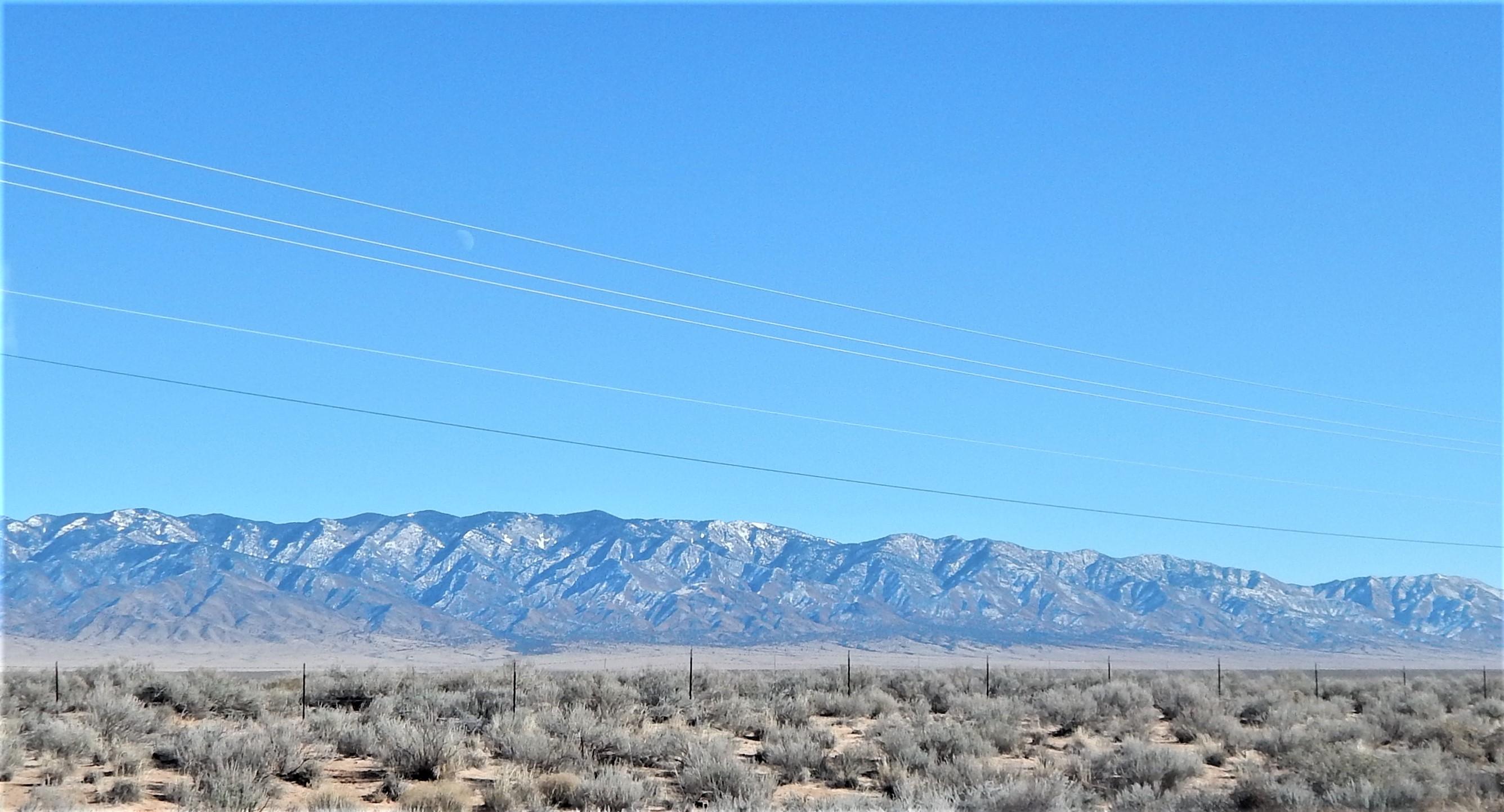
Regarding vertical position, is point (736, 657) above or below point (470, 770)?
below

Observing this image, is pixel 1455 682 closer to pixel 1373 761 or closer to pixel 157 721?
pixel 1373 761

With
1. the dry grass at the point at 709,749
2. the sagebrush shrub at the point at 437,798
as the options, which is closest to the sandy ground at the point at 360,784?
the dry grass at the point at 709,749

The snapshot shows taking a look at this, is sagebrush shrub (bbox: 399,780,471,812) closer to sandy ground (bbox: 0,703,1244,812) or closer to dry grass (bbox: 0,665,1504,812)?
dry grass (bbox: 0,665,1504,812)

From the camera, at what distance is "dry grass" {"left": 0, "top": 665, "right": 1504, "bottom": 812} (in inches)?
892

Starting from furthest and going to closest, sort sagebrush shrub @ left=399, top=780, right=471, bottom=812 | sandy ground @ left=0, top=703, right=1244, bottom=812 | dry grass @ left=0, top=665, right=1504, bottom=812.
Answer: sandy ground @ left=0, top=703, right=1244, bottom=812 → dry grass @ left=0, top=665, right=1504, bottom=812 → sagebrush shrub @ left=399, top=780, right=471, bottom=812

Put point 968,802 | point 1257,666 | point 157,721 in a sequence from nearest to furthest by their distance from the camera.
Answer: point 968,802 < point 157,721 < point 1257,666

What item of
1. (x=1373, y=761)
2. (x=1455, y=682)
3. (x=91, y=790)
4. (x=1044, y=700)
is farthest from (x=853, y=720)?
(x=1455, y=682)

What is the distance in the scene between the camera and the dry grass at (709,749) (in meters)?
22.7

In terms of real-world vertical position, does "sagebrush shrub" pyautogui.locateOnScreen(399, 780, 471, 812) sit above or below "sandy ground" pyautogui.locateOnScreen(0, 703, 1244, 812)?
above

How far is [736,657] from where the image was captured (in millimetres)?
197500

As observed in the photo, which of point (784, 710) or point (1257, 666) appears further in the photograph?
point (1257, 666)

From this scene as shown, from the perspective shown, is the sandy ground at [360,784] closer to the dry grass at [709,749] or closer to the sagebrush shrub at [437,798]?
the dry grass at [709,749]

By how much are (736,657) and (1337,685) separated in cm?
14485

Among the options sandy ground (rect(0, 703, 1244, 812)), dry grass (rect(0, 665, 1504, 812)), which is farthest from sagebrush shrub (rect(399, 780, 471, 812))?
sandy ground (rect(0, 703, 1244, 812))
